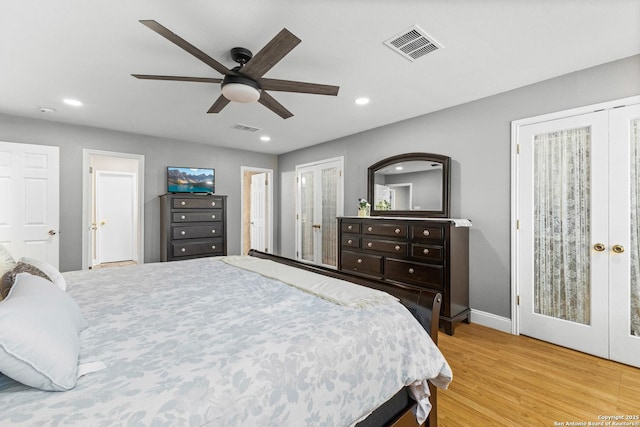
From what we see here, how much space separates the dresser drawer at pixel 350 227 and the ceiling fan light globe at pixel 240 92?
7.09ft

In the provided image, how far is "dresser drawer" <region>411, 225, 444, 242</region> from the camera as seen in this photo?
2.98 metres

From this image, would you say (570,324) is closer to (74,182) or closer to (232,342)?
(232,342)

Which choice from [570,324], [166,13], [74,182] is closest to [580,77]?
[570,324]

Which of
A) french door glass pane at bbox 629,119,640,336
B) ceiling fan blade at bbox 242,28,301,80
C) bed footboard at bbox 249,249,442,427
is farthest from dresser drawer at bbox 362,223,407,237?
ceiling fan blade at bbox 242,28,301,80

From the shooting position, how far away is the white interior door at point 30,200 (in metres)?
3.52

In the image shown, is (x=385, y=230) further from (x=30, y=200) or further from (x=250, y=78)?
(x=30, y=200)

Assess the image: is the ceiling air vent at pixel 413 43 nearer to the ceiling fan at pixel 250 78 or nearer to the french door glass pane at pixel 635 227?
the ceiling fan at pixel 250 78

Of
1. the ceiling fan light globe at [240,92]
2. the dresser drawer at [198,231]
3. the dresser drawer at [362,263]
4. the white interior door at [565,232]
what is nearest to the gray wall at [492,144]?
the white interior door at [565,232]

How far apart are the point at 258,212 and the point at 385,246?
3964 millimetres

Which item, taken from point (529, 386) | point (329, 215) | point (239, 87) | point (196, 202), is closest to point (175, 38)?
point (239, 87)

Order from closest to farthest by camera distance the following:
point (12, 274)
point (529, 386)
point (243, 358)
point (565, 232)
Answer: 1. point (243, 358)
2. point (12, 274)
3. point (529, 386)
4. point (565, 232)

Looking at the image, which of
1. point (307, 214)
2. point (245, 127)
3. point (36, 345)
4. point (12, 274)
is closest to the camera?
point (36, 345)

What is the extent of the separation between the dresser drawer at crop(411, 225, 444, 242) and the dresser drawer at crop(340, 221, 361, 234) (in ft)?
2.73

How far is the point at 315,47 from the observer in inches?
86.1
